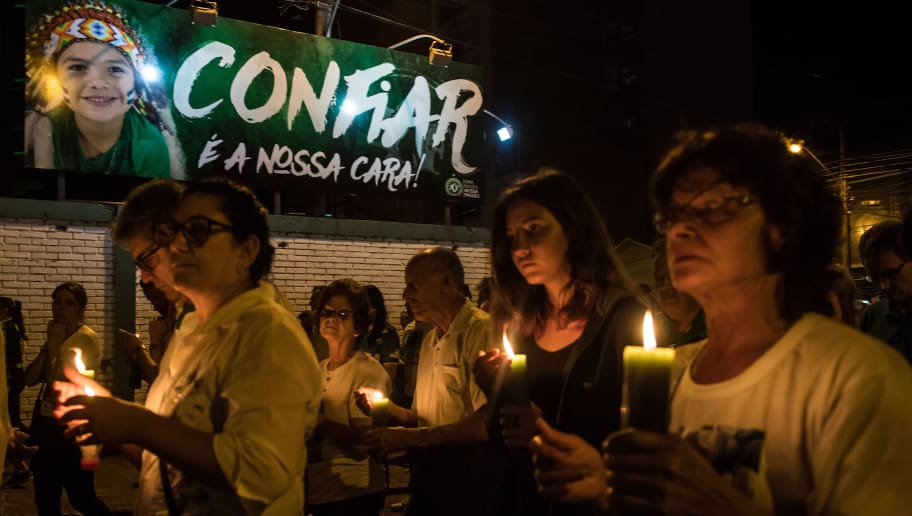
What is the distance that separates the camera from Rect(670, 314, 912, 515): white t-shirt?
1.33m

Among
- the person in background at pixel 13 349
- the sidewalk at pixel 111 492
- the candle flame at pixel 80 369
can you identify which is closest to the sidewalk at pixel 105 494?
the sidewalk at pixel 111 492

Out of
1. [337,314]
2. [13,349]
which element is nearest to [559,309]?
[337,314]

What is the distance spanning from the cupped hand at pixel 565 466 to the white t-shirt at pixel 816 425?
1.01 ft

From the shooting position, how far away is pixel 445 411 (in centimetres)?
426

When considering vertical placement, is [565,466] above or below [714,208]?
below

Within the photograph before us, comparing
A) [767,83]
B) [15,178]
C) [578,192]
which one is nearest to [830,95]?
[767,83]

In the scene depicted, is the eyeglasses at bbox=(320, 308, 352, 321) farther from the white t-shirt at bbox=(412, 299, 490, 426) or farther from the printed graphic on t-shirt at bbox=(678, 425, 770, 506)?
the printed graphic on t-shirt at bbox=(678, 425, 770, 506)

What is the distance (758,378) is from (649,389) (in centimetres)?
44

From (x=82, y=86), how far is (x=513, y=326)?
9620mm

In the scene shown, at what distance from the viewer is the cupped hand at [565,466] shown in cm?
186

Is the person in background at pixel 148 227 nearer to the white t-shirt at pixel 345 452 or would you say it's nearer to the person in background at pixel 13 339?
the white t-shirt at pixel 345 452

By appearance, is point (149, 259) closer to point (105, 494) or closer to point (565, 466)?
point (565, 466)

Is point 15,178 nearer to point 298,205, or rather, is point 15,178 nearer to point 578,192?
point 298,205

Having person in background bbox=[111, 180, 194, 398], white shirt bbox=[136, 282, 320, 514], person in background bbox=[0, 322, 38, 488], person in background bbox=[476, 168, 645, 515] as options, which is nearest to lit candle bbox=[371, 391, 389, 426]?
person in background bbox=[476, 168, 645, 515]
